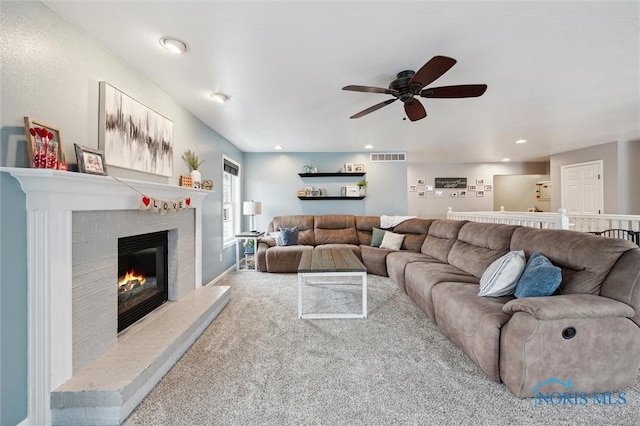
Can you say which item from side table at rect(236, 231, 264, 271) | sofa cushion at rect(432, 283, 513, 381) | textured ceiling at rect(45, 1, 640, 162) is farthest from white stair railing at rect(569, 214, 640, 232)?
side table at rect(236, 231, 264, 271)

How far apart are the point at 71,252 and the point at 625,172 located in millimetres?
8101

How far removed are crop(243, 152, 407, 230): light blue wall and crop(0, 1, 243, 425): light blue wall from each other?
3620 millimetres

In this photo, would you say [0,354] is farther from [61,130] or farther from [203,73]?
[203,73]

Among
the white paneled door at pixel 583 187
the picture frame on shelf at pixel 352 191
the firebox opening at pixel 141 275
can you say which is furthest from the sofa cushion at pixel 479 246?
the white paneled door at pixel 583 187

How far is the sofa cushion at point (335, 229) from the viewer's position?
210 inches

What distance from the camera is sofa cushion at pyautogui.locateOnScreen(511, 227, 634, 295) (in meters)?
1.78

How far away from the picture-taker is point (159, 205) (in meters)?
2.34

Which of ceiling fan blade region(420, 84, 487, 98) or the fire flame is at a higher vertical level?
ceiling fan blade region(420, 84, 487, 98)

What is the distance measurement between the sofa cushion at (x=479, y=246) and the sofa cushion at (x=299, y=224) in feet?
8.94

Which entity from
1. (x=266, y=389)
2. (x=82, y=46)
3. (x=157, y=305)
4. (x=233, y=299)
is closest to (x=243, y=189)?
(x=233, y=299)

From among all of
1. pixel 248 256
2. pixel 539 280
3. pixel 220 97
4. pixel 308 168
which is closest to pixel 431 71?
pixel 539 280

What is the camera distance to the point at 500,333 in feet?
5.71

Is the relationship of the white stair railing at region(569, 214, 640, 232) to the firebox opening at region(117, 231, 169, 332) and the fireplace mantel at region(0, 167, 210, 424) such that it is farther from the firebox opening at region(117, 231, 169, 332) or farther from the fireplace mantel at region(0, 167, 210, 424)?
the fireplace mantel at region(0, 167, 210, 424)

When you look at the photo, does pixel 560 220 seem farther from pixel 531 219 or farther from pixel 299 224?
pixel 299 224
